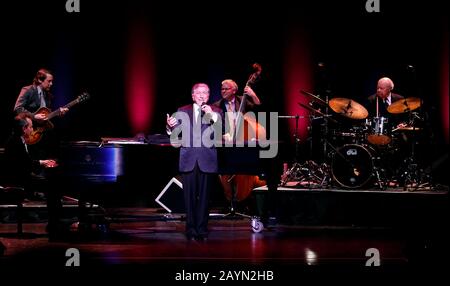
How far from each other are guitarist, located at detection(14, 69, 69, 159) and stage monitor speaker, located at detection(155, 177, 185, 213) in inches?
88.2

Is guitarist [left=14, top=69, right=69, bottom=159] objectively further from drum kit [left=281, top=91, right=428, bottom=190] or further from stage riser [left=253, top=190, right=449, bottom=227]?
drum kit [left=281, top=91, right=428, bottom=190]

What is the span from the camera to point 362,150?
843 cm

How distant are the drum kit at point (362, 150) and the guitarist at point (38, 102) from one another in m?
3.29

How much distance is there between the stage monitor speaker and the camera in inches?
381

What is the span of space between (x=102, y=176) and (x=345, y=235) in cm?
289

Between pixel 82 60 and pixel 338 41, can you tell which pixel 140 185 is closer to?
pixel 82 60

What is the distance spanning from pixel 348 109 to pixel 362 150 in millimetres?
591

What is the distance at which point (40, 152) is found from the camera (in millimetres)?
7945

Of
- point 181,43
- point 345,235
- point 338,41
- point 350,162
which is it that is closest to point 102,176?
point 345,235

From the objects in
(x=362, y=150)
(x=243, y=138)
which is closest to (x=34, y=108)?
(x=243, y=138)

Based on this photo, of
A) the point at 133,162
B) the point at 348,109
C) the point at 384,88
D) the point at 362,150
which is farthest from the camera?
the point at 384,88

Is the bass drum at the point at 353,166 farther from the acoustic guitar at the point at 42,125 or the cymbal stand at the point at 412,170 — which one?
the acoustic guitar at the point at 42,125

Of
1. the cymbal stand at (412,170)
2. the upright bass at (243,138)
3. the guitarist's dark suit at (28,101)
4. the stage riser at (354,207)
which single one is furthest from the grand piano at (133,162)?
the cymbal stand at (412,170)

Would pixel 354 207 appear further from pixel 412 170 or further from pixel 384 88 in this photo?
pixel 384 88
